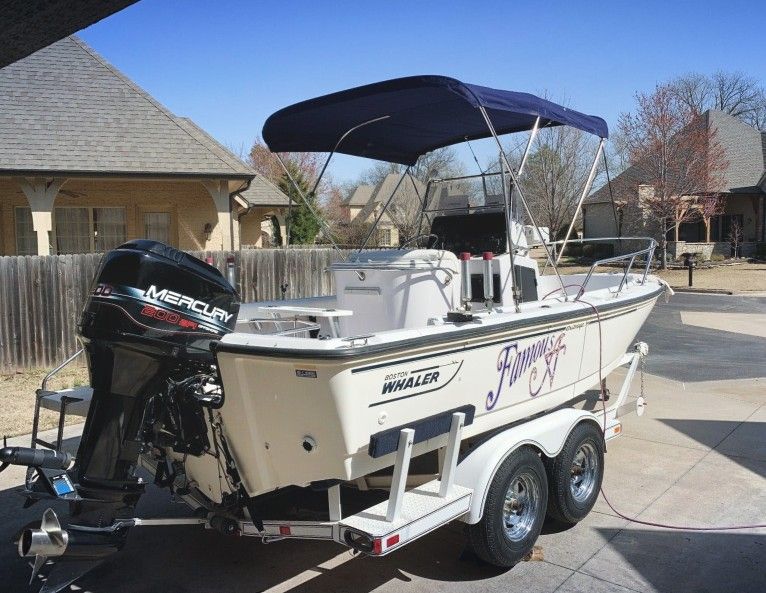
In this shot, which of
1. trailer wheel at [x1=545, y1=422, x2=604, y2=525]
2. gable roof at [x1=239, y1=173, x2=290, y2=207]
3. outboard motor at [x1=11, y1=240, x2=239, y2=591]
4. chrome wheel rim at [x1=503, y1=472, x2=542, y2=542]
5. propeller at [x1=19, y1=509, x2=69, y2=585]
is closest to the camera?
propeller at [x1=19, y1=509, x2=69, y2=585]

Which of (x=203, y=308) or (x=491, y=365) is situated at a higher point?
(x=203, y=308)

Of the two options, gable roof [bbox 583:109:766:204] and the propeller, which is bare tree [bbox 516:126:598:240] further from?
the propeller

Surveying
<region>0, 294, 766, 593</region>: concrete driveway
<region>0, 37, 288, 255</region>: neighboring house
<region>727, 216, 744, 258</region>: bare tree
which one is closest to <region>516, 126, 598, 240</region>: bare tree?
<region>727, 216, 744, 258</region>: bare tree

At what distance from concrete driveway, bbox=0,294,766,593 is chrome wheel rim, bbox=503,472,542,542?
243 millimetres

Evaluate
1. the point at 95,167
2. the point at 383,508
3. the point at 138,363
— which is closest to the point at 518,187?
the point at 383,508

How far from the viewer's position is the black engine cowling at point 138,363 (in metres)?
3.59

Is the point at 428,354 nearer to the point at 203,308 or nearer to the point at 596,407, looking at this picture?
the point at 203,308

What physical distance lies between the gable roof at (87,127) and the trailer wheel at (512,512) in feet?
35.6

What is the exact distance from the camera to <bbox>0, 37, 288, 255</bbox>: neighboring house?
42.7 feet

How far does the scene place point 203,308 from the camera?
12.5 ft

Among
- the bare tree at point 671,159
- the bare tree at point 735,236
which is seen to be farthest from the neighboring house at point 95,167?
the bare tree at point 735,236

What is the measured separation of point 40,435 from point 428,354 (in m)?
5.33

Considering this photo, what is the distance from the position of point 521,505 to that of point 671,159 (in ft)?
87.4

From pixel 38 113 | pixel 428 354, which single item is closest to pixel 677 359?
pixel 428 354
